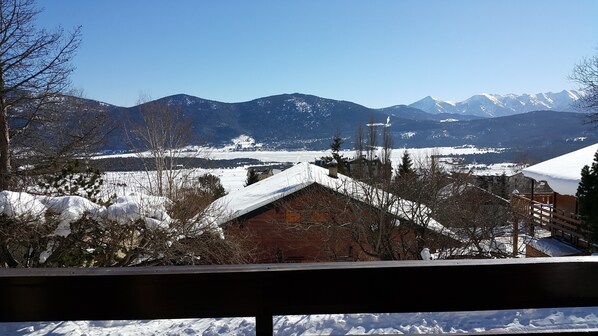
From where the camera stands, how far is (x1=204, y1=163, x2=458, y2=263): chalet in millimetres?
13195

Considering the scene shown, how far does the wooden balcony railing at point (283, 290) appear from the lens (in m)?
1.33

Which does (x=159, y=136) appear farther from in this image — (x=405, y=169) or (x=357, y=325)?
(x=357, y=325)

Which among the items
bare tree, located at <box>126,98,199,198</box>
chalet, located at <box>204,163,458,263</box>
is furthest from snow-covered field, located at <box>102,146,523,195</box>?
chalet, located at <box>204,163,458,263</box>

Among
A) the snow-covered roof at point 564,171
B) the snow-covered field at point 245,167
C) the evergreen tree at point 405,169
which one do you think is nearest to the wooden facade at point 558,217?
the snow-covered roof at point 564,171

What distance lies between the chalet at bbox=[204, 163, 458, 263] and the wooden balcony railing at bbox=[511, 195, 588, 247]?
5887mm

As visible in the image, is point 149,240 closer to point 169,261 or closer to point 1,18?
point 169,261

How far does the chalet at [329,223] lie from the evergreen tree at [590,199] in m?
4.36

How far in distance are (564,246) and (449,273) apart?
18.2 metres

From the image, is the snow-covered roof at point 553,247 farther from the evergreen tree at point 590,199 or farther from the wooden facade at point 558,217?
the evergreen tree at point 590,199

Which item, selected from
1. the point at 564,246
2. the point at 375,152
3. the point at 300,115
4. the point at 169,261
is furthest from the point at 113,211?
the point at 300,115

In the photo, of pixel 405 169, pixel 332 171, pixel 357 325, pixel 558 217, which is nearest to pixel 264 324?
pixel 357 325

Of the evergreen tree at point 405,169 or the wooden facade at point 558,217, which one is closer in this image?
the evergreen tree at point 405,169

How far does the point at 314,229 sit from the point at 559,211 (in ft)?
32.8

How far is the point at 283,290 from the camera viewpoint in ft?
4.39
